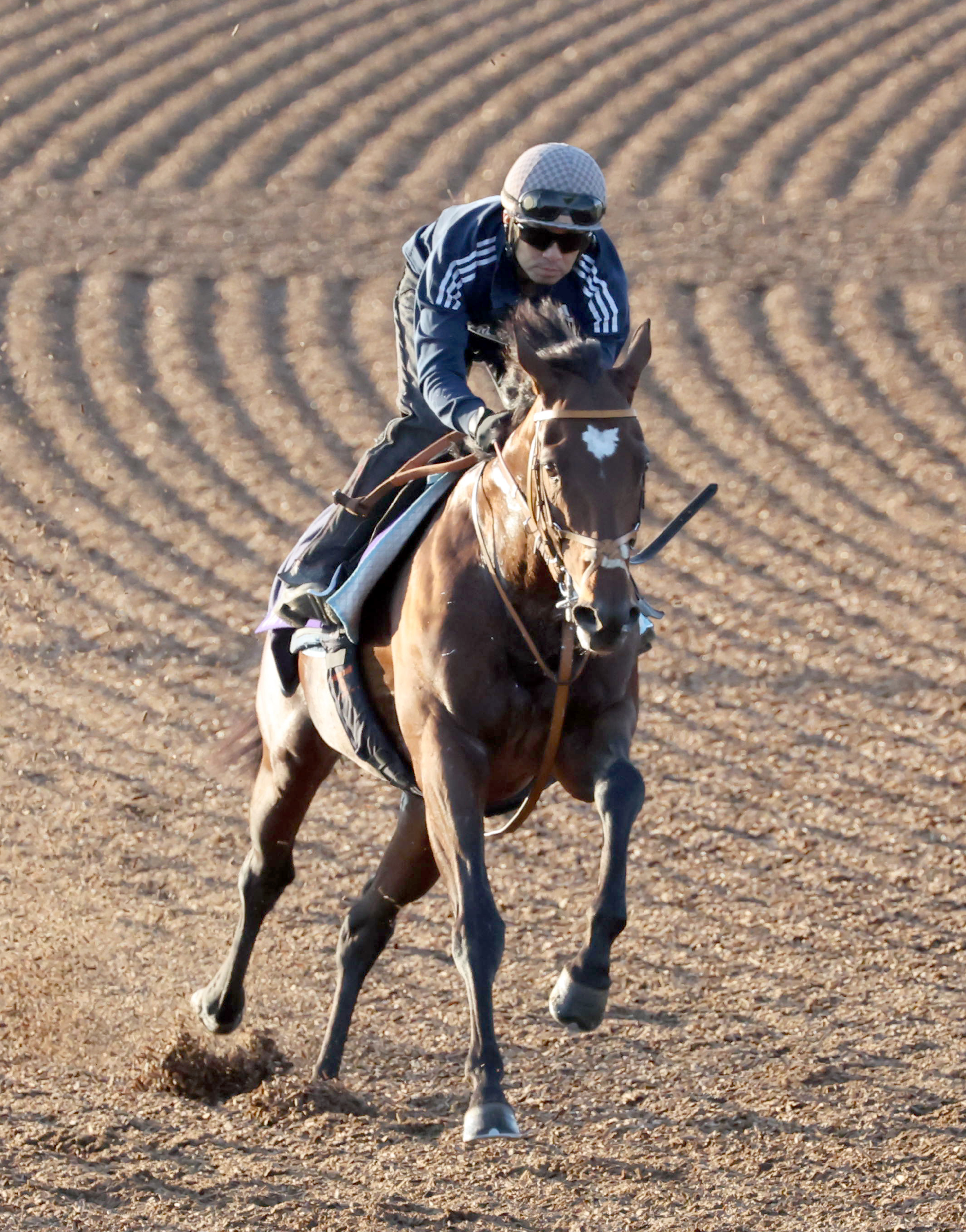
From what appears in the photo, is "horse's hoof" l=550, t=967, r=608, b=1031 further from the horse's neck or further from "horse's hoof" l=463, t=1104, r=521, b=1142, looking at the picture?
the horse's neck

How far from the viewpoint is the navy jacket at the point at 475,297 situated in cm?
431

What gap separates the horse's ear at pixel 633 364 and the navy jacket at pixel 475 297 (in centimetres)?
30

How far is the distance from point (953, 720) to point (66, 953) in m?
4.45

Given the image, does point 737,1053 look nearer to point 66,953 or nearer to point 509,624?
point 509,624

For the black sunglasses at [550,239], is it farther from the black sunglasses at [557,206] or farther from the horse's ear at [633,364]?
the horse's ear at [633,364]

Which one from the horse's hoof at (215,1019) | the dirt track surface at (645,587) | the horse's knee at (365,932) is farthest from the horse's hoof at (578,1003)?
the horse's hoof at (215,1019)

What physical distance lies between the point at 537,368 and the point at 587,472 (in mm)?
328

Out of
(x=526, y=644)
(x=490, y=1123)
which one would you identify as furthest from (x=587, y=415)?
(x=490, y=1123)

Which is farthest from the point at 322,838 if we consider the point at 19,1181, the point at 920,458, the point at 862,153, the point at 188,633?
the point at 862,153

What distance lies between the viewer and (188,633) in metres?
9.42

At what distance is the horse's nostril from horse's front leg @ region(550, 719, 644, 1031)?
1.85 feet

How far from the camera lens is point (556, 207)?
4.18m

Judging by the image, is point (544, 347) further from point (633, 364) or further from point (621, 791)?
point (621, 791)

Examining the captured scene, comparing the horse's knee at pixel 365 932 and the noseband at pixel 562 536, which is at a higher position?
the noseband at pixel 562 536
